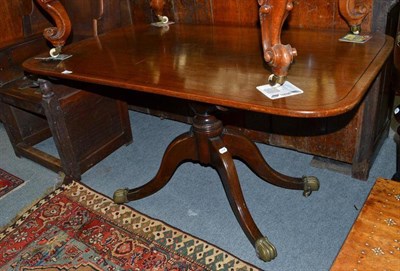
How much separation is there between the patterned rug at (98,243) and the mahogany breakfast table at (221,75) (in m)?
0.15

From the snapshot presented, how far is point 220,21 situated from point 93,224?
128cm

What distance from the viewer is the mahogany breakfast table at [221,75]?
1.17 metres

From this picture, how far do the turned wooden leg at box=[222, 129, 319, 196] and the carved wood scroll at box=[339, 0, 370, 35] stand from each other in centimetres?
68

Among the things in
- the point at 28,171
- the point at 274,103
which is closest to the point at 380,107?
the point at 274,103

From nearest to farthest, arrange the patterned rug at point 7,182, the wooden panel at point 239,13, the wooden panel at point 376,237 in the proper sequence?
the wooden panel at point 376,237 < the wooden panel at point 239,13 < the patterned rug at point 7,182

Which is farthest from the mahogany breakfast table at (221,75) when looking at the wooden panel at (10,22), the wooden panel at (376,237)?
the wooden panel at (10,22)

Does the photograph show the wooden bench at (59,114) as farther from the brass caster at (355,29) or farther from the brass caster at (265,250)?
the brass caster at (355,29)

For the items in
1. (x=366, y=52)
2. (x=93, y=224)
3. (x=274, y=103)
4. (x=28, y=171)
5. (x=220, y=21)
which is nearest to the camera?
(x=274, y=103)

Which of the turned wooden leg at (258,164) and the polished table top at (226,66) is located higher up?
the polished table top at (226,66)

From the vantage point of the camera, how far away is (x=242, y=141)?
187 centimetres

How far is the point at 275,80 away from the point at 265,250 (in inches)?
30.2

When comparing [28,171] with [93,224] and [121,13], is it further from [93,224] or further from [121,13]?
[121,13]

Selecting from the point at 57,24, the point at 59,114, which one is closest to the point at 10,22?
the point at 59,114

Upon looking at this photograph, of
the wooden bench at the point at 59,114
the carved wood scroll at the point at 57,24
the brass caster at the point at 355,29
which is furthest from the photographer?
the wooden bench at the point at 59,114
